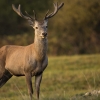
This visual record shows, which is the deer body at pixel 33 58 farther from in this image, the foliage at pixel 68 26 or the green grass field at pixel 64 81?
the foliage at pixel 68 26

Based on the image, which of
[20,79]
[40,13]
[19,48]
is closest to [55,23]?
[40,13]

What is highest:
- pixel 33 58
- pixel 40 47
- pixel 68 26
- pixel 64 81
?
pixel 40 47

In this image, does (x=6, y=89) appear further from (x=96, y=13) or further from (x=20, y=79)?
(x=96, y=13)

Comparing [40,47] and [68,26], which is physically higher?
[40,47]

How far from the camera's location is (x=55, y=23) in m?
36.0

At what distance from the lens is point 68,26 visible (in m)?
35.0

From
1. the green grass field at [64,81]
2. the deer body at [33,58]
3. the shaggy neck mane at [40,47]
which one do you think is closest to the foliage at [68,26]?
the green grass field at [64,81]

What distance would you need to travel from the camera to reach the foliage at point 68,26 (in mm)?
33250

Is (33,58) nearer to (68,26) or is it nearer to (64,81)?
(64,81)

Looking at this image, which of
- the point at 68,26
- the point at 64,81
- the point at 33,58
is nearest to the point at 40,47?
the point at 33,58

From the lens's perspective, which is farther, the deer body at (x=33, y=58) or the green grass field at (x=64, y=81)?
the green grass field at (x=64, y=81)

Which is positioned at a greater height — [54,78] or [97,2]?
[97,2]

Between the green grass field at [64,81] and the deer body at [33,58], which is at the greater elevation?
the deer body at [33,58]

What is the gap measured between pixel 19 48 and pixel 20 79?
19.4 feet
